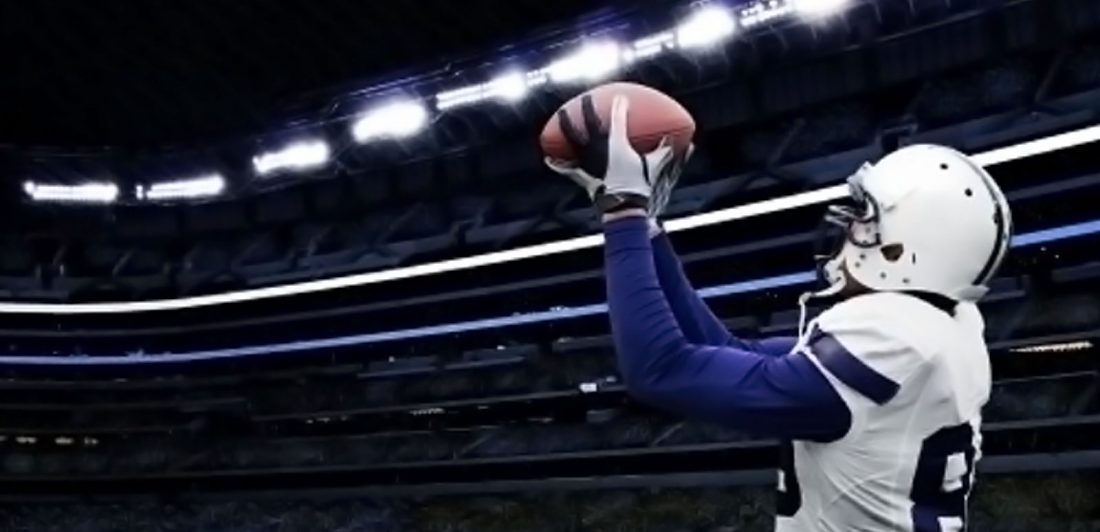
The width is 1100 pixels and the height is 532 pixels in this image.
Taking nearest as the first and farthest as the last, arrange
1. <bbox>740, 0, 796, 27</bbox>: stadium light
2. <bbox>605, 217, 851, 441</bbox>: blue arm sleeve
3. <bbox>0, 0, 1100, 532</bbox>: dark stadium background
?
<bbox>605, 217, 851, 441</bbox>: blue arm sleeve, <bbox>0, 0, 1100, 532</bbox>: dark stadium background, <bbox>740, 0, 796, 27</bbox>: stadium light

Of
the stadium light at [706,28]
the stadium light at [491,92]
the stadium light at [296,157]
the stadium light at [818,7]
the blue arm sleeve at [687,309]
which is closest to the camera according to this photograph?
the blue arm sleeve at [687,309]

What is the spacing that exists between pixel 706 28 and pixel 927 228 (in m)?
9.05

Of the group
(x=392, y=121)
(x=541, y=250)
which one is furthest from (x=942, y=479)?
(x=392, y=121)

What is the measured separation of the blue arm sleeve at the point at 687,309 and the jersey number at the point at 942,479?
0.29m

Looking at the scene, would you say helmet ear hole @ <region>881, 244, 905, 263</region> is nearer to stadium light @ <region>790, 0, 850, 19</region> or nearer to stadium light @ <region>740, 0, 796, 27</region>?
stadium light @ <region>790, 0, 850, 19</region>

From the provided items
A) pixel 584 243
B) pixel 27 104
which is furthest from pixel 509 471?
pixel 27 104

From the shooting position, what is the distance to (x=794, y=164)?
403 inches

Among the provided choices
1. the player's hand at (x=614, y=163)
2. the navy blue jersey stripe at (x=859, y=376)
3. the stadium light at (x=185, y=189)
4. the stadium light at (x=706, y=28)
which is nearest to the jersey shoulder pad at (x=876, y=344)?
the navy blue jersey stripe at (x=859, y=376)

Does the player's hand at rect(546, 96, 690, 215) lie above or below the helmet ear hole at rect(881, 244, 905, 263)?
above

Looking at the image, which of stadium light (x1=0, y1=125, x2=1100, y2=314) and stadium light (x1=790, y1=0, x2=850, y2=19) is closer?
stadium light (x1=0, y1=125, x2=1100, y2=314)

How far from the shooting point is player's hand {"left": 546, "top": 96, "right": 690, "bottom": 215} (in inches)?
60.9

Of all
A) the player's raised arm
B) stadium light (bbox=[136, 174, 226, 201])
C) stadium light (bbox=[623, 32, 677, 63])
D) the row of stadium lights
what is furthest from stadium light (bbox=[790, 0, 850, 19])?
the player's raised arm

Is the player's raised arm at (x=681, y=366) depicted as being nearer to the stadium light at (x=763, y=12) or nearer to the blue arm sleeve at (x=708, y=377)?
the blue arm sleeve at (x=708, y=377)

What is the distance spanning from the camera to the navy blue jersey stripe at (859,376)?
1486 mm
